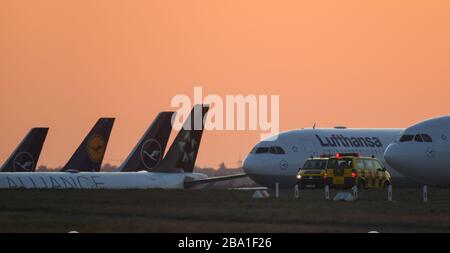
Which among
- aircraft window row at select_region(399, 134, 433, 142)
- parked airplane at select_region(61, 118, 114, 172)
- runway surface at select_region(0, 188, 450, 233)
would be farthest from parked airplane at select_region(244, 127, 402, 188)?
parked airplane at select_region(61, 118, 114, 172)

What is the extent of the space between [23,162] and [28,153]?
1.01 m

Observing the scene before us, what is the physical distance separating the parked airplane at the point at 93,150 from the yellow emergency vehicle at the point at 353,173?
3432 centimetres

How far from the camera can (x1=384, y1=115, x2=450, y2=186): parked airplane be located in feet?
217

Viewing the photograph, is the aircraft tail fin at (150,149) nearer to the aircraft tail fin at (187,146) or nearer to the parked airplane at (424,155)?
the aircraft tail fin at (187,146)

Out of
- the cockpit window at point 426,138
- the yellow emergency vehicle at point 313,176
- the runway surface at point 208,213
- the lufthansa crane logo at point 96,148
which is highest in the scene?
the lufthansa crane logo at point 96,148

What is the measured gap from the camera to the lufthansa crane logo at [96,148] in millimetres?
98375

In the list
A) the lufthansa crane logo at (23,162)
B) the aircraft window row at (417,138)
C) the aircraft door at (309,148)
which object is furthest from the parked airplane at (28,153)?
the aircraft window row at (417,138)

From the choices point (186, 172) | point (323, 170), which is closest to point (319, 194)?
point (323, 170)

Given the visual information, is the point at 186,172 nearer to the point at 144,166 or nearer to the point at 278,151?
the point at 144,166

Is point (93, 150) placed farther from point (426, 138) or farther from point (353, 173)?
point (426, 138)

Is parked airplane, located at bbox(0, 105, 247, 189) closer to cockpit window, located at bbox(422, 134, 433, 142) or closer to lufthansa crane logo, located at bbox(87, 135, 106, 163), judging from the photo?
lufthansa crane logo, located at bbox(87, 135, 106, 163)

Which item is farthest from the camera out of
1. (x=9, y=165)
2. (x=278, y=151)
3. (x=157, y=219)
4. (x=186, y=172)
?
(x=9, y=165)

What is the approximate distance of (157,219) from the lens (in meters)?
42.2
